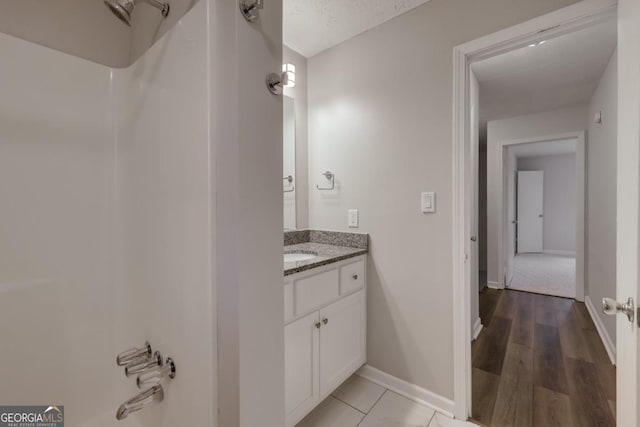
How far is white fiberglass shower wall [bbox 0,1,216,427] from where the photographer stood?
0.78 metres

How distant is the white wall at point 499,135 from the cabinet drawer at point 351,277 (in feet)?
9.21

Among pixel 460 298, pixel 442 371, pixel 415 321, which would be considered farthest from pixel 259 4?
pixel 442 371

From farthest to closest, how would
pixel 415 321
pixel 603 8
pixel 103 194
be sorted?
pixel 415 321 → pixel 103 194 → pixel 603 8

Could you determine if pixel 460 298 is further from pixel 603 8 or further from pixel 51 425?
pixel 51 425

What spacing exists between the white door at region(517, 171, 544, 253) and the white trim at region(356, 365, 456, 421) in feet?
19.7

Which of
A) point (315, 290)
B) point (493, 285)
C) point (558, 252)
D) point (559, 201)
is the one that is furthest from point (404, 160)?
point (558, 252)

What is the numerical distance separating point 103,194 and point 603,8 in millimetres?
2334

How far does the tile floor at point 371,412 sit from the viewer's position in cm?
151

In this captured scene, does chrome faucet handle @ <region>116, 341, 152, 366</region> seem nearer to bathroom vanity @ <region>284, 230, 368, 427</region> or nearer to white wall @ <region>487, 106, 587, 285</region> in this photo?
bathroom vanity @ <region>284, 230, 368, 427</region>

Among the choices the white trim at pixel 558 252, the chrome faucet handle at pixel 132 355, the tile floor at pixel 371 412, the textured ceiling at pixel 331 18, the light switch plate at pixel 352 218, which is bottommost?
the tile floor at pixel 371 412

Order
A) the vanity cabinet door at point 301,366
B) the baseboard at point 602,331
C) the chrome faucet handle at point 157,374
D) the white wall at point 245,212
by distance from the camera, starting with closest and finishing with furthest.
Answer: the white wall at point 245,212, the chrome faucet handle at point 157,374, the vanity cabinet door at point 301,366, the baseboard at point 602,331

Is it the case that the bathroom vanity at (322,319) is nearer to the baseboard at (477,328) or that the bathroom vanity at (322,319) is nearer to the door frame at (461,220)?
the door frame at (461,220)

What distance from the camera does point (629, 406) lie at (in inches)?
32.8

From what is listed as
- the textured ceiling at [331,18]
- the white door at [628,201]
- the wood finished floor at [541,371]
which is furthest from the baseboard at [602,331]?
the textured ceiling at [331,18]
